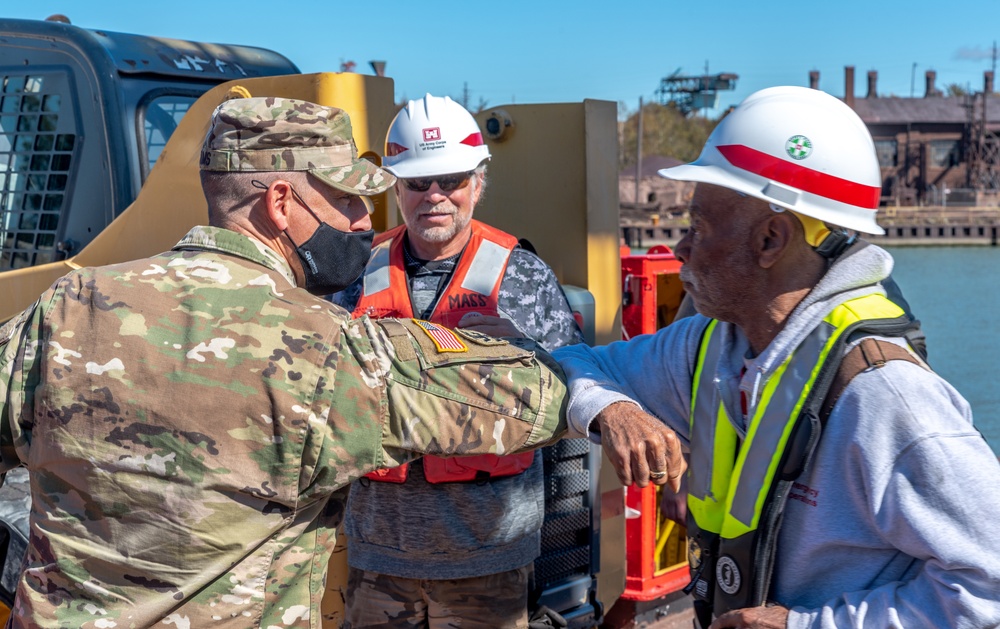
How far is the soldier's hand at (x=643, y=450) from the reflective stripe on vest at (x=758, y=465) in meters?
0.10

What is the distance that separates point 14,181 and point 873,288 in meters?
3.39

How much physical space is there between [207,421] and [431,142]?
1.41m

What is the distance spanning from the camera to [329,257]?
2.29 m

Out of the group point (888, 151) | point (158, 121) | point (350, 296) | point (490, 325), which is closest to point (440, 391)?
point (490, 325)

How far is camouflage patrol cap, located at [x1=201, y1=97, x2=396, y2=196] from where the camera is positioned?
2.16 meters

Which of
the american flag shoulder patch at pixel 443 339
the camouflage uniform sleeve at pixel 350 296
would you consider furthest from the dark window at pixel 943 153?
the american flag shoulder patch at pixel 443 339

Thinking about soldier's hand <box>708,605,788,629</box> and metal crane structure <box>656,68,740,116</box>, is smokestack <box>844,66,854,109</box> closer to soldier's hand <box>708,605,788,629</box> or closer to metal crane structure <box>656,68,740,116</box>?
metal crane structure <box>656,68,740,116</box>

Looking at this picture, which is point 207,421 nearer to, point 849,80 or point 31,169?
point 31,169

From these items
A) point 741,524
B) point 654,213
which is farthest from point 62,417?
point 654,213

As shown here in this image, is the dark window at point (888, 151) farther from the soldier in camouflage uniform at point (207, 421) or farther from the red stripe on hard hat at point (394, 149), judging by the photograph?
the soldier in camouflage uniform at point (207, 421)

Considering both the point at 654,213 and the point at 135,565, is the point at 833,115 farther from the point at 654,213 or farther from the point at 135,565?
the point at 654,213

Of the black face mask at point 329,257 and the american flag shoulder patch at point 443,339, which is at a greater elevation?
the black face mask at point 329,257

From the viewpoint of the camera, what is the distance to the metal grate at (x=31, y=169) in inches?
158

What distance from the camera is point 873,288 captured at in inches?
80.5
